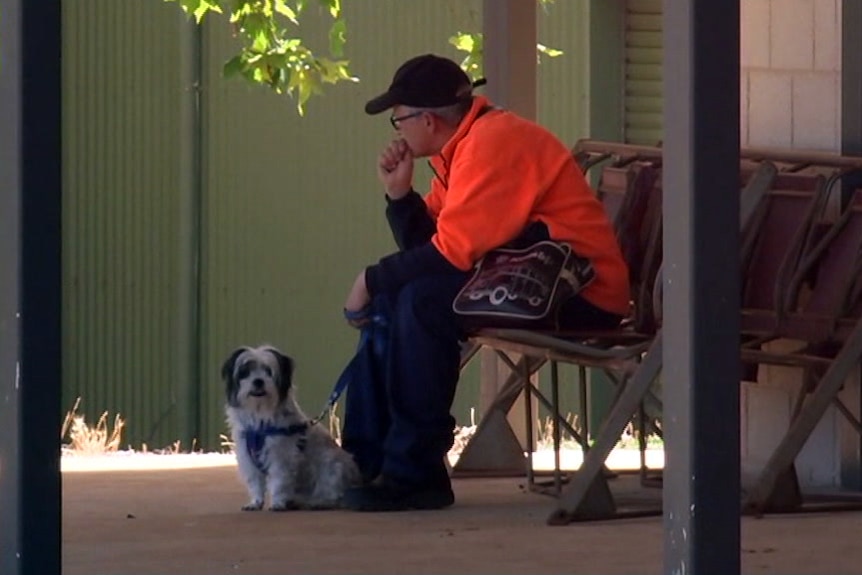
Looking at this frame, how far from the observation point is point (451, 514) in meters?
6.21

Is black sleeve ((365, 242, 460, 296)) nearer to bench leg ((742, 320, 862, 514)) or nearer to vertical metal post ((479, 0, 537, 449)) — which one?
bench leg ((742, 320, 862, 514))

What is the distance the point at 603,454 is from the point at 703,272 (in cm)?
210

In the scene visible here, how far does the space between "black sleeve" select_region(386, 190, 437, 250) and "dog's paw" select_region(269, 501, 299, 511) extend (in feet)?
2.85

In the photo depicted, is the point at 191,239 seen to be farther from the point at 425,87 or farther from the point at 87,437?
the point at 425,87

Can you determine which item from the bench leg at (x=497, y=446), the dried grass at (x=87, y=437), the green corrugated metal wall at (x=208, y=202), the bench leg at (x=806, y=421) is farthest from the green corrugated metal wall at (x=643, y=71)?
the bench leg at (x=806, y=421)

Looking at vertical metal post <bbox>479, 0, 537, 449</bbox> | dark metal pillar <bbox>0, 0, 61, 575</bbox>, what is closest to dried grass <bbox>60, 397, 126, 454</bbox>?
vertical metal post <bbox>479, 0, 537, 449</bbox>

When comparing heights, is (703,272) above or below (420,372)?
above

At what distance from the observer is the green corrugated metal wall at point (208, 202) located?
1266 cm

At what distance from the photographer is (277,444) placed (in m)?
6.86

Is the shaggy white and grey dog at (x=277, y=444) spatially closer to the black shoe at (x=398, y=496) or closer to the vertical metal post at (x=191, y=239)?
the black shoe at (x=398, y=496)

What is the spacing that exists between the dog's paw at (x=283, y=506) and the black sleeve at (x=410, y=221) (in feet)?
2.85

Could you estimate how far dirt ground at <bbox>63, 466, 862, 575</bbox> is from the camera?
5.07 metres

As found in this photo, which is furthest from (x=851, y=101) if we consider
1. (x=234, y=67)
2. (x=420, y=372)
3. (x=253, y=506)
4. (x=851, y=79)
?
(x=234, y=67)

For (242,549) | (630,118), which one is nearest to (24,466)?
(242,549)
